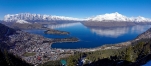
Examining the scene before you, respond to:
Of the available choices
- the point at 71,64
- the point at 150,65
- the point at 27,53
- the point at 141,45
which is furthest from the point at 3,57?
the point at 27,53

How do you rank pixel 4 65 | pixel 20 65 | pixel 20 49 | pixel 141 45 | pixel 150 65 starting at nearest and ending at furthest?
1. pixel 150 65
2. pixel 4 65
3. pixel 20 65
4. pixel 141 45
5. pixel 20 49

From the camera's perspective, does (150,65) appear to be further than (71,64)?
No

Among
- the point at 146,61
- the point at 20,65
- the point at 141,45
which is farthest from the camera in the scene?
the point at 141,45

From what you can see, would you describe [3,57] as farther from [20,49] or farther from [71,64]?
[20,49]

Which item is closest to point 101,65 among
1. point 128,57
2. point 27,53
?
point 128,57

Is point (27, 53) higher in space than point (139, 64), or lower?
lower

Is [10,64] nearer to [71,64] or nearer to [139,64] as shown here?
[71,64]

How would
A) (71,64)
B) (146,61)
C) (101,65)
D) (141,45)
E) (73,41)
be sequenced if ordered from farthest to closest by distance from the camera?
(73,41)
(141,45)
(101,65)
(71,64)
(146,61)

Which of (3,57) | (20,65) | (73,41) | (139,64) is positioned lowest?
(73,41)

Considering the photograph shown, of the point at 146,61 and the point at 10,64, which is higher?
the point at 146,61
